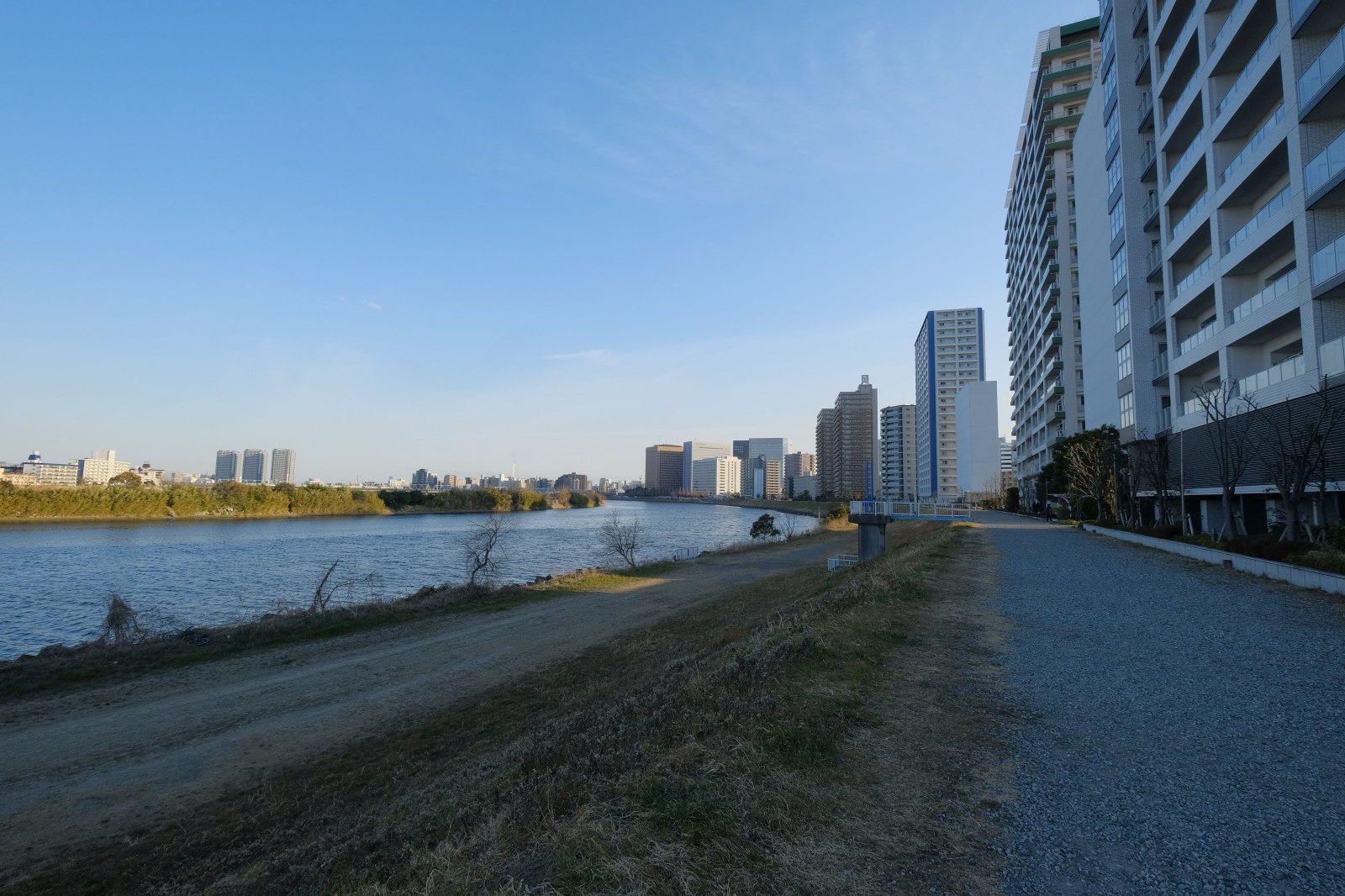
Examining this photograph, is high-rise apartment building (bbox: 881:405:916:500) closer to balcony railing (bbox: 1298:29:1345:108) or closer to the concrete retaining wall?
the concrete retaining wall

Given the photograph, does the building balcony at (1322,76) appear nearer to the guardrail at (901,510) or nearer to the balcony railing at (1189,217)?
the balcony railing at (1189,217)

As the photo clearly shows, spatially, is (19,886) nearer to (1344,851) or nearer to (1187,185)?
(1344,851)

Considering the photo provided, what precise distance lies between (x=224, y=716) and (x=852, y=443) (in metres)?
179

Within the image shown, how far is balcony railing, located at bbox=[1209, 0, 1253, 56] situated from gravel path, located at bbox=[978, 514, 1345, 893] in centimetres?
2411

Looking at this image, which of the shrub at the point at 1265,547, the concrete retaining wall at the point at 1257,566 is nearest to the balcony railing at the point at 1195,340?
the concrete retaining wall at the point at 1257,566

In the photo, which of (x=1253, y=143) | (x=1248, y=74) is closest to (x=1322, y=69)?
(x=1253, y=143)

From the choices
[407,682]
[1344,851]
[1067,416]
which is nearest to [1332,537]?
[1344,851]

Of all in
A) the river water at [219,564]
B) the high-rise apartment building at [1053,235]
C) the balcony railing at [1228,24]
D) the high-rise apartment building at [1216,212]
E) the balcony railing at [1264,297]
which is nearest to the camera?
the high-rise apartment building at [1216,212]

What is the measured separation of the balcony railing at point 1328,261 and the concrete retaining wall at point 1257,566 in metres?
9.15

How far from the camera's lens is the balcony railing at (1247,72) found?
22.5 m

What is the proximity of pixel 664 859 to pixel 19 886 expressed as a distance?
29.3 feet

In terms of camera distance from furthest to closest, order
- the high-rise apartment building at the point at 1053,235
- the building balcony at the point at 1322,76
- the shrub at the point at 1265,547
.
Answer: the high-rise apartment building at the point at 1053,235, the building balcony at the point at 1322,76, the shrub at the point at 1265,547

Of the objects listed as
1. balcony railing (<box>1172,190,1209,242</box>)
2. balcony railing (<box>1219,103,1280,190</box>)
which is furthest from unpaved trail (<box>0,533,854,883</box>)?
balcony railing (<box>1172,190,1209,242</box>)

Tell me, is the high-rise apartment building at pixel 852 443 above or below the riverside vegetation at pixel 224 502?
above
